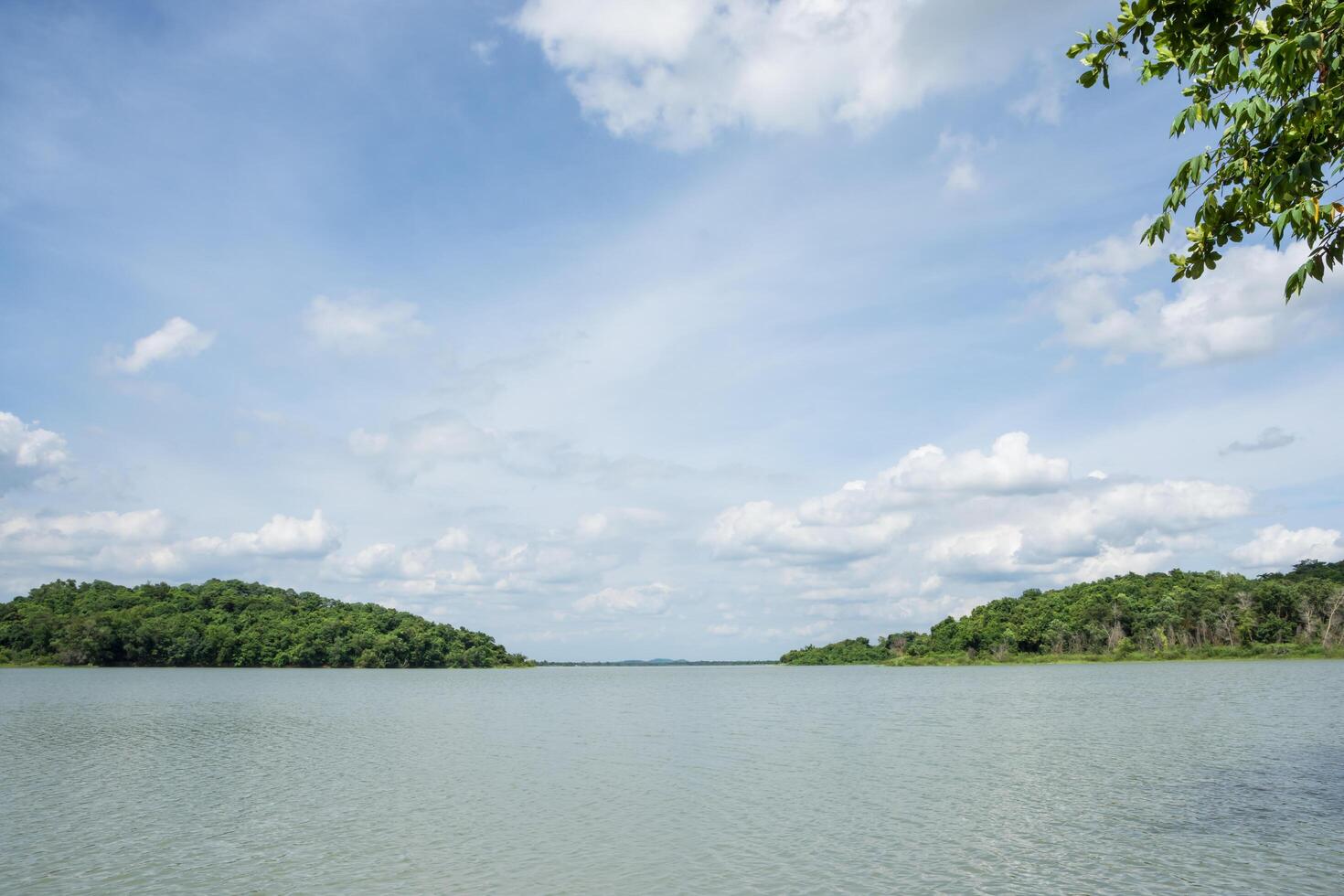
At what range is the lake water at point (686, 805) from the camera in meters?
20.0

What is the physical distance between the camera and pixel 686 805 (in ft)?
94.1

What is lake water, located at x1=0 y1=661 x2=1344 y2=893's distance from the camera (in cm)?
1998

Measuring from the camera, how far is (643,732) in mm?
53812

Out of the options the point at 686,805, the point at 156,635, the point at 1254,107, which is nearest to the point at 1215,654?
the point at 686,805

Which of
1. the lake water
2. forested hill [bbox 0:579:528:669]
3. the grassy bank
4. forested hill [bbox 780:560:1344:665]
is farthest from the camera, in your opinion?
forested hill [bbox 0:579:528:669]

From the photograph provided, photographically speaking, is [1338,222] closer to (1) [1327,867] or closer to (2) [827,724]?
(1) [1327,867]

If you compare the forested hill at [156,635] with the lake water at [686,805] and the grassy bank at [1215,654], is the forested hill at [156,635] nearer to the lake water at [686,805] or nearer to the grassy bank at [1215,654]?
the lake water at [686,805]

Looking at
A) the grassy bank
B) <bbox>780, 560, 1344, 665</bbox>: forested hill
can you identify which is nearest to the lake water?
the grassy bank

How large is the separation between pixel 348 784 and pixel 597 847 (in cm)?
1550

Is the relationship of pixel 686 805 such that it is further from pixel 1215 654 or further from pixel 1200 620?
Answer: pixel 1200 620

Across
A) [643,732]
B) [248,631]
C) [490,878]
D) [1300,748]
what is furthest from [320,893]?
[248,631]

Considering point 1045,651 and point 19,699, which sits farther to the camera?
point 1045,651

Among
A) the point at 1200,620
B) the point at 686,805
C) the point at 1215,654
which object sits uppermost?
the point at 1200,620

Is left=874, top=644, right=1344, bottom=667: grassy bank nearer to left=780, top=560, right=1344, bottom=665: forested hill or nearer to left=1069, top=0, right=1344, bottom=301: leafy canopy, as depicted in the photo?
left=780, top=560, right=1344, bottom=665: forested hill
